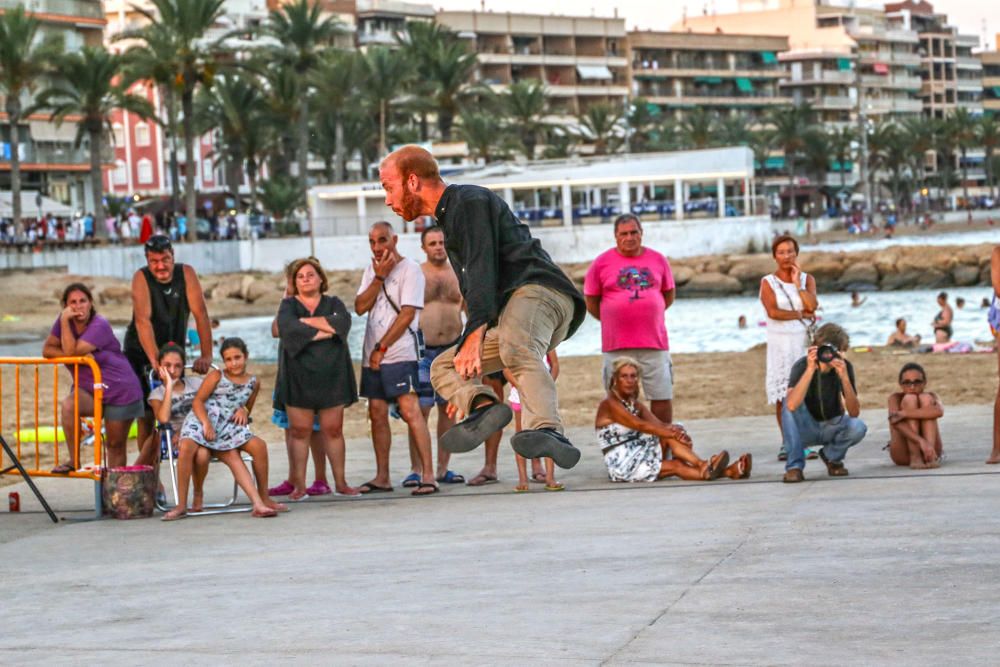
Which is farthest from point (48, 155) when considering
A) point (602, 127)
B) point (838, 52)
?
point (838, 52)

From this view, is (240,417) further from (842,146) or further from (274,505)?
(842,146)

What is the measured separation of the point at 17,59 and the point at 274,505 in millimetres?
61892

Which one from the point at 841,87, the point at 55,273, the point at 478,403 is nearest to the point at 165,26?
the point at 55,273

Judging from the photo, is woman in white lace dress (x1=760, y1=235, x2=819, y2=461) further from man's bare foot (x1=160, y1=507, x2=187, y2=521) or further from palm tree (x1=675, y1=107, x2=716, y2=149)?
palm tree (x1=675, y1=107, x2=716, y2=149)

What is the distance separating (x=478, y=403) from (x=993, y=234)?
114m

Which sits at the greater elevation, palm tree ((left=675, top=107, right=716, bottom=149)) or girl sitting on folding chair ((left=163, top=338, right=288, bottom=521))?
palm tree ((left=675, top=107, right=716, bottom=149))

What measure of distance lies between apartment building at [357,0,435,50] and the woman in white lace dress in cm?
11746

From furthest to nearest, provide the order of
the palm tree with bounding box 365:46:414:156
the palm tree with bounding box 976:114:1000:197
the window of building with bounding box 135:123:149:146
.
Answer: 1. the palm tree with bounding box 976:114:1000:197
2. the window of building with bounding box 135:123:149:146
3. the palm tree with bounding box 365:46:414:156

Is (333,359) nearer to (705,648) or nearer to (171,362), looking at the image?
(171,362)

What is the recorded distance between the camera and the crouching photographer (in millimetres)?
11391

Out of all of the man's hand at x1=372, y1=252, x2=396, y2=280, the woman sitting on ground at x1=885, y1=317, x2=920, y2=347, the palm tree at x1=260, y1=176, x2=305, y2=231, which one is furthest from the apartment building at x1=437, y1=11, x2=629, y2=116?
the man's hand at x1=372, y1=252, x2=396, y2=280

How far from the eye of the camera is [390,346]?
38.9ft

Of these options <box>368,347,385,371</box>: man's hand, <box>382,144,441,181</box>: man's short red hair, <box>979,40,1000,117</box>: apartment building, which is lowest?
<box>368,347,385,371</box>: man's hand

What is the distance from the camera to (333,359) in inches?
460
